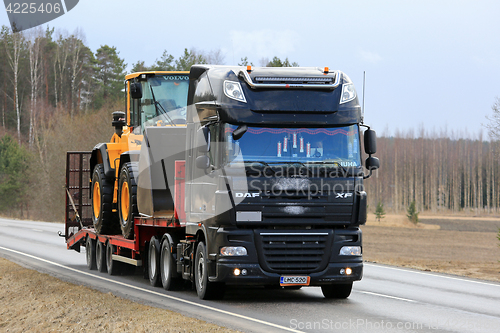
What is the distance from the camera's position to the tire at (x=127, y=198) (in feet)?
45.9

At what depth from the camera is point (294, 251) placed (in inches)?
424

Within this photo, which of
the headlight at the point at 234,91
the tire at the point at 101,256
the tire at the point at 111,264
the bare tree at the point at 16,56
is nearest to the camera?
the headlight at the point at 234,91

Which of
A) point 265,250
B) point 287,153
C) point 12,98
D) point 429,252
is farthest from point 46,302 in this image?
point 12,98

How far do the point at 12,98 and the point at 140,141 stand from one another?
80.0m

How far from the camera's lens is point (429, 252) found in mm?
33688

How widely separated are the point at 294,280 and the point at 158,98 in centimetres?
585

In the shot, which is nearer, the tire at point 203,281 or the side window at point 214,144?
the side window at point 214,144

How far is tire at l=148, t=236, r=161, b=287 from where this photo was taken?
530 inches

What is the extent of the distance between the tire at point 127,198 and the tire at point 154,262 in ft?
2.37

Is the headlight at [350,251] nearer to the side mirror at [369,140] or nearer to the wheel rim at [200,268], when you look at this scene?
the side mirror at [369,140]

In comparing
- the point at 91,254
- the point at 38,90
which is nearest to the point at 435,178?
the point at 38,90

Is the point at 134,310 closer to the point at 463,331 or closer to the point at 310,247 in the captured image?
the point at 310,247

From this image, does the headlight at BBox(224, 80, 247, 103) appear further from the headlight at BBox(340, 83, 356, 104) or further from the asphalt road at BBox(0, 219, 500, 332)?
the asphalt road at BBox(0, 219, 500, 332)

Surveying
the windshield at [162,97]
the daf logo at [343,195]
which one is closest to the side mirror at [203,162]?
the daf logo at [343,195]
